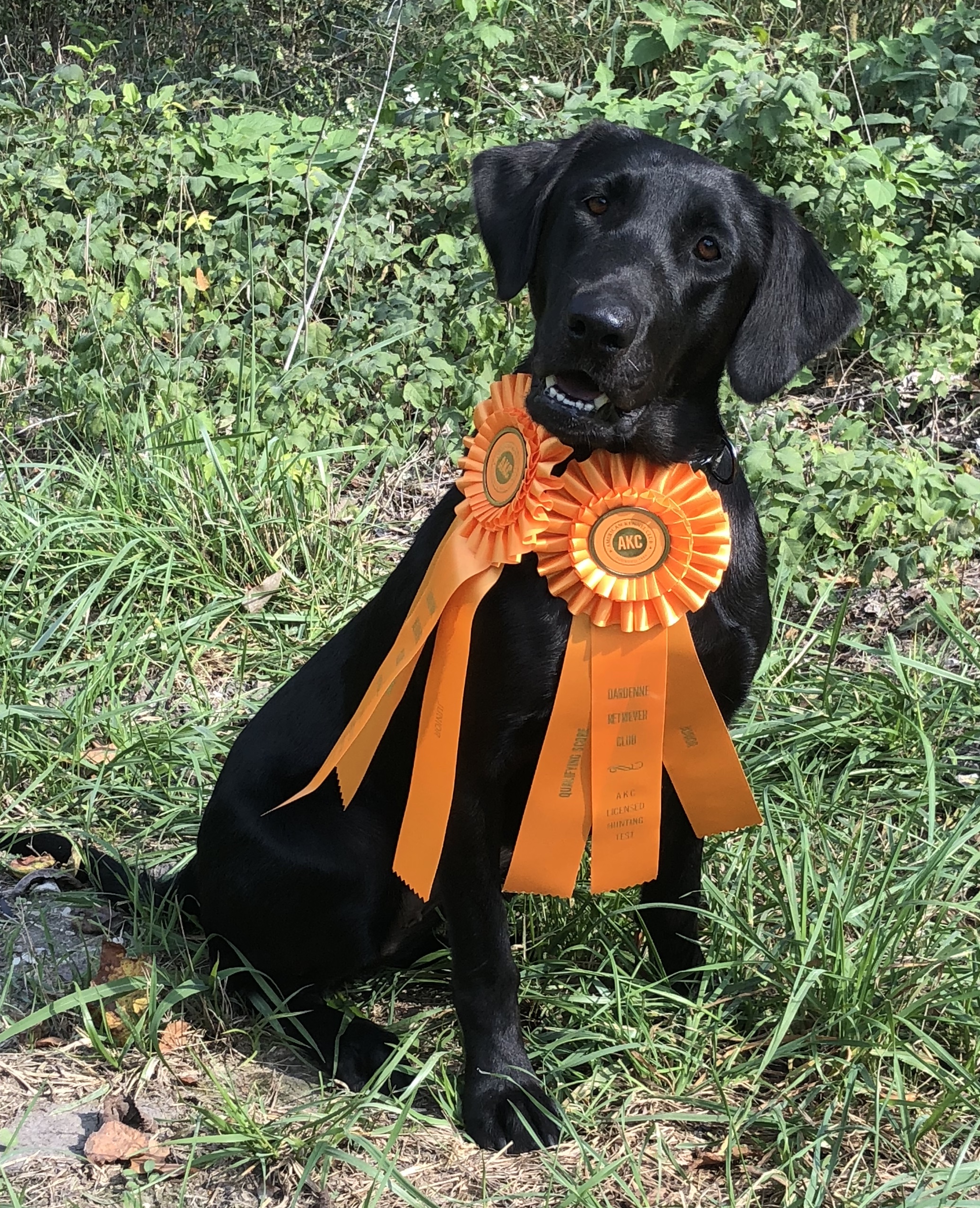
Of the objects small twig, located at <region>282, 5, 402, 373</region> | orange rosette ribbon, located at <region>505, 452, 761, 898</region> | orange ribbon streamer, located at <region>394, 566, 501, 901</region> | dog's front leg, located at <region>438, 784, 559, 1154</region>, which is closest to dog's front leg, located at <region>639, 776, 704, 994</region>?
orange rosette ribbon, located at <region>505, 452, 761, 898</region>

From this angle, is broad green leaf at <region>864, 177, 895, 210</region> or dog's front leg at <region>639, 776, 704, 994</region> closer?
dog's front leg at <region>639, 776, 704, 994</region>

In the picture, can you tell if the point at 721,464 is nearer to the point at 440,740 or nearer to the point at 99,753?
the point at 440,740

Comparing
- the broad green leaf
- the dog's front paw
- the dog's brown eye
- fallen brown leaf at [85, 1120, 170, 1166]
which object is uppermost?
the broad green leaf

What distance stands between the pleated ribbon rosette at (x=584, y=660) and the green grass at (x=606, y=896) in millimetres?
315

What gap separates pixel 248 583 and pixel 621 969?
1830mm

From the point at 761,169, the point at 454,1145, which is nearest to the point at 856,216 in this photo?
the point at 761,169

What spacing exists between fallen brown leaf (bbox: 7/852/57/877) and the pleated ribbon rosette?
39.1 inches

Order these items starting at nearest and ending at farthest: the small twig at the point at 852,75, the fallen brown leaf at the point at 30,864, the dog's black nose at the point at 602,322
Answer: the dog's black nose at the point at 602,322 < the fallen brown leaf at the point at 30,864 < the small twig at the point at 852,75

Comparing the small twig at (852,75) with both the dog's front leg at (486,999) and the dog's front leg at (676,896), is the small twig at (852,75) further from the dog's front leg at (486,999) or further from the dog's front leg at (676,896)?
the dog's front leg at (486,999)

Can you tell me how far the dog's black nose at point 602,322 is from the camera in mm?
2008

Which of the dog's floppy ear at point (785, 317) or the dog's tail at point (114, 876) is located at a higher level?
the dog's floppy ear at point (785, 317)

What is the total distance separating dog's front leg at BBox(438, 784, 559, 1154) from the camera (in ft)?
7.22

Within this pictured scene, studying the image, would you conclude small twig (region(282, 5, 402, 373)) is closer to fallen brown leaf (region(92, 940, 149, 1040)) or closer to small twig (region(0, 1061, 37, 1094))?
fallen brown leaf (region(92, 940, 149, 1040))

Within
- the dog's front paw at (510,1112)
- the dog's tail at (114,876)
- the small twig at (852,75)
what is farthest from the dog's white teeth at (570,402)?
the small twig at (852,75)
